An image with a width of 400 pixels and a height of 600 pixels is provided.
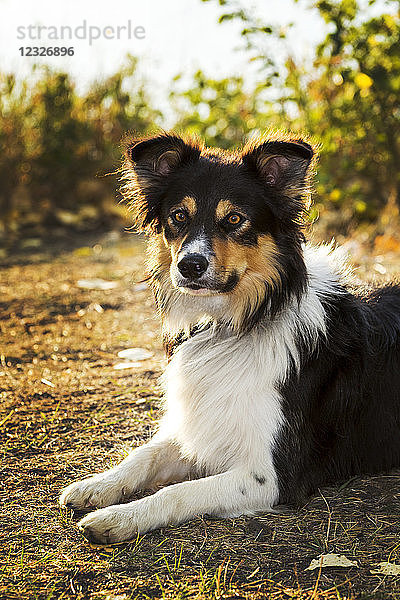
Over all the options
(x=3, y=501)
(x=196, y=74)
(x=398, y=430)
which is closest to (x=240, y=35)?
(x=196, y=74)

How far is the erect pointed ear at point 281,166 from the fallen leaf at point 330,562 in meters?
1.67

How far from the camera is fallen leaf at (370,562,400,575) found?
9.34 ft

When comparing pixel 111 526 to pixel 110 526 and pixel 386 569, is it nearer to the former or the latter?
pixel 110 526

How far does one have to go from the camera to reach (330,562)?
2.91 meters

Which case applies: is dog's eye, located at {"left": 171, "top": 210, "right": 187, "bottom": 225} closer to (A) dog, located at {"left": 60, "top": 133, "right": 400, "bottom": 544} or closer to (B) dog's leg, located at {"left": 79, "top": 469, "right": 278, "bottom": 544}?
(A) dog, located at {"left": 60, "top": 133, "right": 400, "bottom": 544}

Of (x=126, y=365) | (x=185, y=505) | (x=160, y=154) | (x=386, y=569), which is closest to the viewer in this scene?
(x=386, y=569)

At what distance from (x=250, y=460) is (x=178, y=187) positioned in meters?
1.37

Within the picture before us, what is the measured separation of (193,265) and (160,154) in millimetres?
731

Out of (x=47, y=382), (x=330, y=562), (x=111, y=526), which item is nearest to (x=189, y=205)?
(x=111, y=526)

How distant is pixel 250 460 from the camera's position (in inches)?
130

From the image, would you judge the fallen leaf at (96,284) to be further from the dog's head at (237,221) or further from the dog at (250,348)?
the dog's head at (237,221)

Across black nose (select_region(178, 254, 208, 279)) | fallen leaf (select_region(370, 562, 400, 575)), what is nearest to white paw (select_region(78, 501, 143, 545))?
fallen leaf (select_region(370, 562, 400, 575))

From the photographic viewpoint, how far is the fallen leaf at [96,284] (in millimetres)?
7930

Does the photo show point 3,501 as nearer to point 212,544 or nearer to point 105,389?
point 212,544
